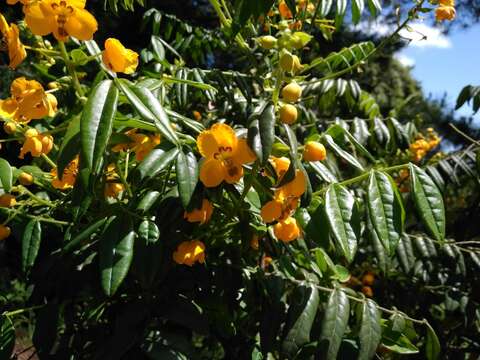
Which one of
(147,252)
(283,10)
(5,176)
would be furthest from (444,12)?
(5,176)

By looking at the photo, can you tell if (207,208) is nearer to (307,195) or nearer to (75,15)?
(307,195)

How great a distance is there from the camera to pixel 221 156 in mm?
847

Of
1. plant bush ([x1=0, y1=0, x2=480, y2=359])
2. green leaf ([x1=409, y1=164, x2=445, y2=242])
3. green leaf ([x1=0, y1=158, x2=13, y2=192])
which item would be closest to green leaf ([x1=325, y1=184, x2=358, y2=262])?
plant bush ([x1=0, y1=0, x2=480, y2=359])

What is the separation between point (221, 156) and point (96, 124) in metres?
0.21

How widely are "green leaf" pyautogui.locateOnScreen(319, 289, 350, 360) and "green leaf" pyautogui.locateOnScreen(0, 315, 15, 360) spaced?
2.18 feet

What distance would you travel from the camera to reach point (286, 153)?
926mm

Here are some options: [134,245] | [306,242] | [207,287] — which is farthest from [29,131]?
[306,242]

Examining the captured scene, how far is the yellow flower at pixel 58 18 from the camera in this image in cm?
79

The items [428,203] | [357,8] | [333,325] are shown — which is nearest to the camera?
[428,203]

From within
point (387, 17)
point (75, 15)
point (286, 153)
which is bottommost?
point (387, 17)

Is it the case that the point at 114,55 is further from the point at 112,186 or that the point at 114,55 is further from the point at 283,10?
the point at 283,10

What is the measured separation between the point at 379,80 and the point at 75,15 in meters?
6.72

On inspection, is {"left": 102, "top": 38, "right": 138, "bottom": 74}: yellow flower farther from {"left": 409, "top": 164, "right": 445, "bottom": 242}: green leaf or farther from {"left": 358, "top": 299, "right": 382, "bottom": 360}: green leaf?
{"left": 358, "top": 299, "right": 382, "bottom": 360}: green leaf

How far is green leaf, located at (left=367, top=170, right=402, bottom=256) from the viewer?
0.90 metres
